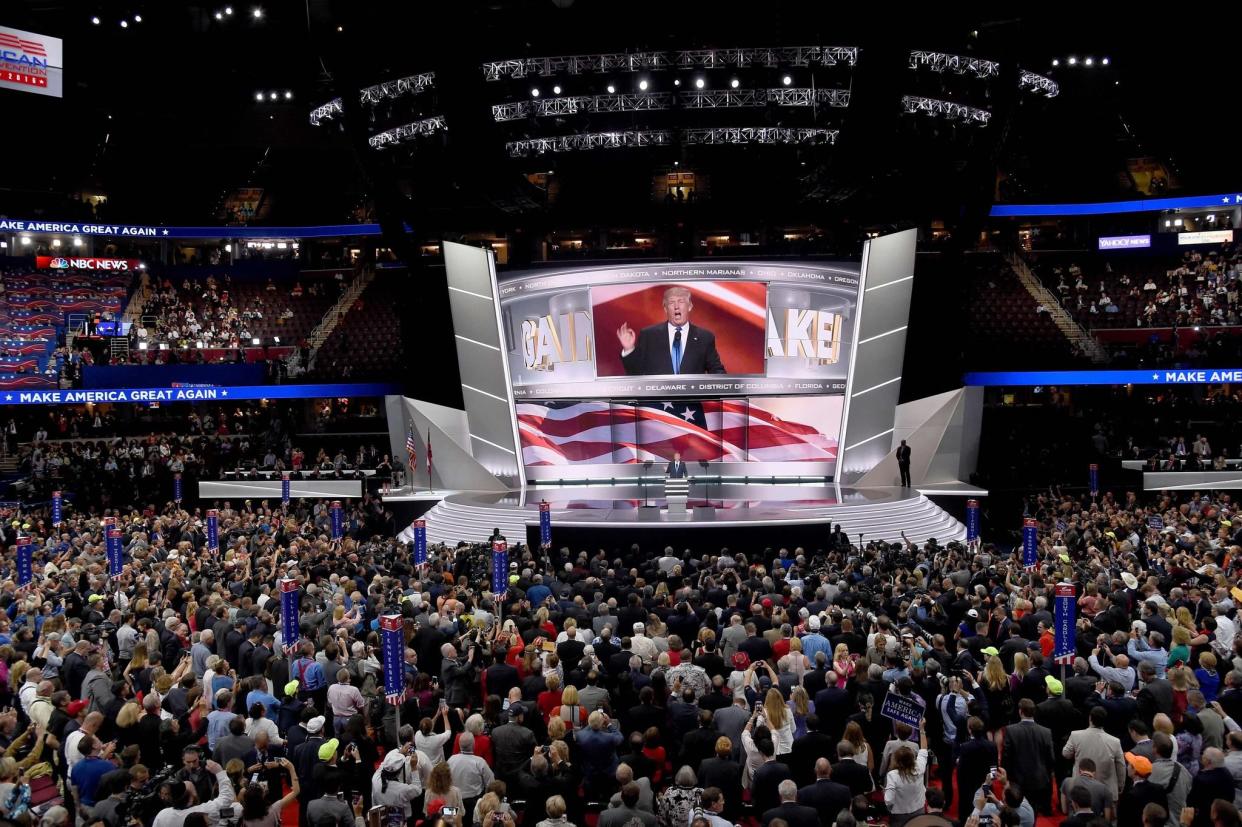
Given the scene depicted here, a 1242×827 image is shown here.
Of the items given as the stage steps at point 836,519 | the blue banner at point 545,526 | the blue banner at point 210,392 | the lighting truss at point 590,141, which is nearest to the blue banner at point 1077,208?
the lighting truss at point 590,141

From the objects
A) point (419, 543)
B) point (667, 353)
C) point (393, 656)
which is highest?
point (667, 353)

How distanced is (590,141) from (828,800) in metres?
24.2

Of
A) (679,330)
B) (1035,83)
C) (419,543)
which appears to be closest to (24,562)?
(419,543)

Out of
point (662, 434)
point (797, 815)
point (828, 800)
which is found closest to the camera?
point (797, 815)

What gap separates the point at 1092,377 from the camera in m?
29.6

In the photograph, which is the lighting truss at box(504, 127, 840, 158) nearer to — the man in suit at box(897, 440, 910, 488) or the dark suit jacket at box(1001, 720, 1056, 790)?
the man in suit at box(897, 440, 910, 488)

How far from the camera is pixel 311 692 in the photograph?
9.70 metres

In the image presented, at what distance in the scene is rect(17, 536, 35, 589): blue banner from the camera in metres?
14.9

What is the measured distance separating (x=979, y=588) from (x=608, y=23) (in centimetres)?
2228

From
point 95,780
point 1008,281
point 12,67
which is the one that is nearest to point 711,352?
point 1008,281

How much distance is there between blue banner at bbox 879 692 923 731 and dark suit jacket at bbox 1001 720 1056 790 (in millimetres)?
996

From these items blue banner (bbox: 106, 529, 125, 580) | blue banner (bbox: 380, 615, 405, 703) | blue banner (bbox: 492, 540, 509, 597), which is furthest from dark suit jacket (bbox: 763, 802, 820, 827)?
blue banner (bbox: 106, 529, 125, 580)

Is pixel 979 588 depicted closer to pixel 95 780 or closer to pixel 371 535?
pixel 95 780

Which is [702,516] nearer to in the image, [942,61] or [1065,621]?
[1065,621]
